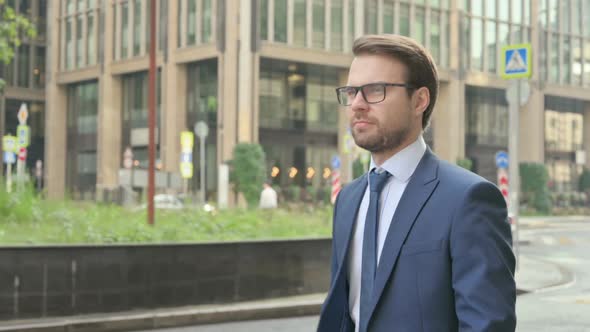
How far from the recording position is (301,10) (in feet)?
162

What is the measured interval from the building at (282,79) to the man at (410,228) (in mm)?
44335

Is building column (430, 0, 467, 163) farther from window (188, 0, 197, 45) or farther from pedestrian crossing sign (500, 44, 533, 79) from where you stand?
pedestrian crossing sign (500, 44, 533, 79)

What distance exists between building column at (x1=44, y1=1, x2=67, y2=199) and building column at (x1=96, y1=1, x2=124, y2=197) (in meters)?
6.65

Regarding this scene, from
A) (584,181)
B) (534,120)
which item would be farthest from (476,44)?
(584,181)

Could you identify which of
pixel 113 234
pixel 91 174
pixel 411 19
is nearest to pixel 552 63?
pixel 411 19

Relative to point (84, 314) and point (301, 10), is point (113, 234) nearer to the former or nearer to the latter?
point (84, 314)

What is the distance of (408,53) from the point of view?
2.47 metres

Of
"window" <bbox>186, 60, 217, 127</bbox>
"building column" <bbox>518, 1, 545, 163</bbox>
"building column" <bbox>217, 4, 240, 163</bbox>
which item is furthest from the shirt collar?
"building column" <bbox>518, 1, 545, 163</bbox>

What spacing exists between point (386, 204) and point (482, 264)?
0.41m

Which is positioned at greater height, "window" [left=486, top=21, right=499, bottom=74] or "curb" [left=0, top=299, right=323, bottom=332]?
"window" [left=486, top=21, right=499, bottom=74]

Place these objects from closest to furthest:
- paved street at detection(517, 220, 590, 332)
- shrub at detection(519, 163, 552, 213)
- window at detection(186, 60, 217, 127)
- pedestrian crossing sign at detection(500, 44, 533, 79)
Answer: paved street at detection(517, 220, 590, 332), pedestrian crossing sign at detection(500, 44, 533, 79), window at detection(186, 60, 217, 127), shrub at detection(519, 163, 552, 213)

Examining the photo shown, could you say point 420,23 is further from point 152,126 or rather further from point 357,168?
point 152,126

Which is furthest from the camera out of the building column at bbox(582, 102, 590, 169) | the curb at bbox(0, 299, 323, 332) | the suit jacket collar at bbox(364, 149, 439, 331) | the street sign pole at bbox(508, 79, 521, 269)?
the building column at bbox(582, 102, 590, 169)

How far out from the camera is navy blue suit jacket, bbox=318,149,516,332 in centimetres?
225
